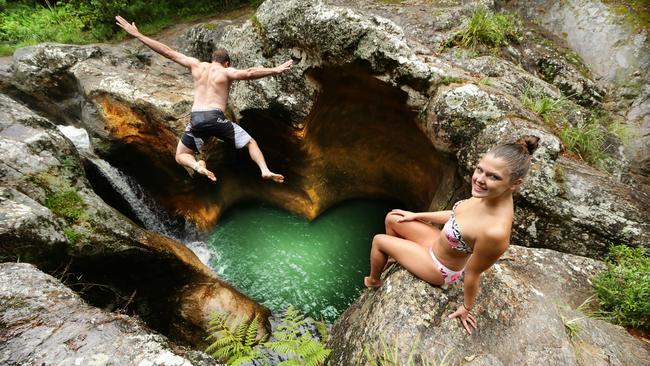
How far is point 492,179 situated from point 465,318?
143cm

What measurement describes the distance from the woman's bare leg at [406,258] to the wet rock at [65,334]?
1.94 meters

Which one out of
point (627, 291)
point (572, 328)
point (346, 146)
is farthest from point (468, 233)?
point (346, 146)

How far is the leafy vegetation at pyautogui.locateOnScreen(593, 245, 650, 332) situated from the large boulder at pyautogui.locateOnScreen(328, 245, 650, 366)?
0.17 metres

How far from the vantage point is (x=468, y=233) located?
285 centimetres

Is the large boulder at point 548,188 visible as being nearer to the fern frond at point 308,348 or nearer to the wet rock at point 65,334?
the fern frond at point 308,348

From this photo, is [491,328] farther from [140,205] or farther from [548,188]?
[140,205]

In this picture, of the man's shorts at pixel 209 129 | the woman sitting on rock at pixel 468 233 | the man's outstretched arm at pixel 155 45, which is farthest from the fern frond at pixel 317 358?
the man's outstretched arm at pixel 155 45

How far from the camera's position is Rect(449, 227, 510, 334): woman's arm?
8.29 ft

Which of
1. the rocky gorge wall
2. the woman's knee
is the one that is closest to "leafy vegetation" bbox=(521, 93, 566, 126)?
the rocky gorge wall

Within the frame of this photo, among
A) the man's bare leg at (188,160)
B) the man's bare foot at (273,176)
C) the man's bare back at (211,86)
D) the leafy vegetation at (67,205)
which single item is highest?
the man's bare back at (211,86)

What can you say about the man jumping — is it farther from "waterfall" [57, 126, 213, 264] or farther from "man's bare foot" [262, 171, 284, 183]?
"waterfall" [57, 126, 213, 264]

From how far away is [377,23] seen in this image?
5543mm

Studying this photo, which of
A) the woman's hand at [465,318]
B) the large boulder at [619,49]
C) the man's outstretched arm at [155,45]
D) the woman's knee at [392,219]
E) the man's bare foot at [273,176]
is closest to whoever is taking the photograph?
the woman's hand at [465,318]

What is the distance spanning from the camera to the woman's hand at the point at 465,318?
10.1 ft
